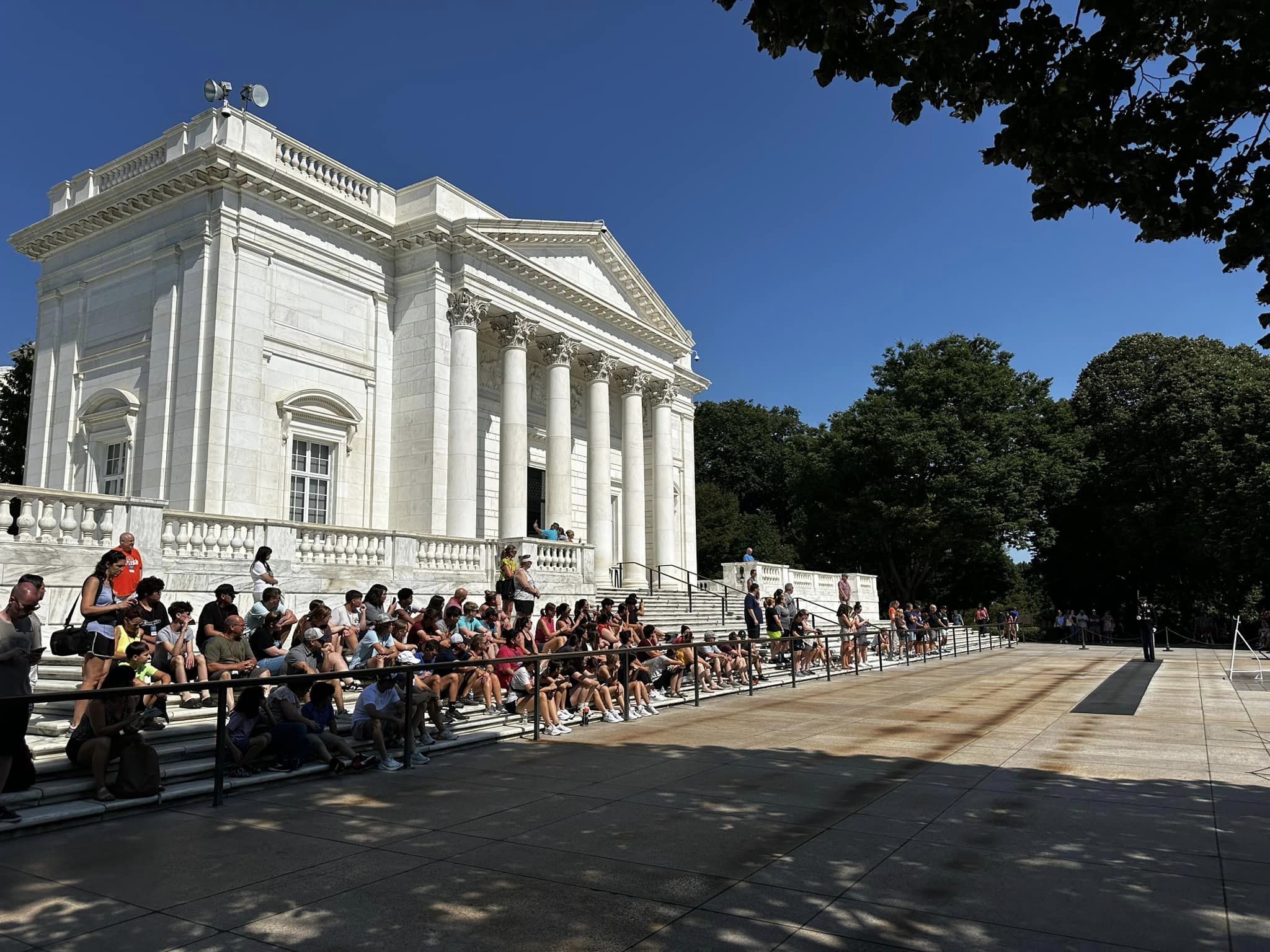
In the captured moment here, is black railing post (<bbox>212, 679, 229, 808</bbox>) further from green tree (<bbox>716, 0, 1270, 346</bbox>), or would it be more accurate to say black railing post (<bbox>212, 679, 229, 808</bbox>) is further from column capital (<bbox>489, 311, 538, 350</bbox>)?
column capital (<bbox>489, 311, 538, 350</bbox>)

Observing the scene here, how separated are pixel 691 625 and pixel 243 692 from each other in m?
18.9

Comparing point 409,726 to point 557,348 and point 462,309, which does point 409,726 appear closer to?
point 462,309

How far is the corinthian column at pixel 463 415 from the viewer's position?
25.8m

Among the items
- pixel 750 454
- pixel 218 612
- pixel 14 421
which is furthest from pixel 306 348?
pixel 750 454

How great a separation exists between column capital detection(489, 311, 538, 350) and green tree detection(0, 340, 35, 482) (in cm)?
1945

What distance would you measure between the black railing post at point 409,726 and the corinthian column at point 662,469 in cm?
2648

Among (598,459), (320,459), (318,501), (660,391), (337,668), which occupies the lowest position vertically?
(337,668)

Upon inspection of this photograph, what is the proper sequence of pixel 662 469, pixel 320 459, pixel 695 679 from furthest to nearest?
pixel 662 469 < pixel 320 459 < pixel 695 679

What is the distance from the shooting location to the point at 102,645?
9812mm

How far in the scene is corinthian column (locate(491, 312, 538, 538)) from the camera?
28.5 meters

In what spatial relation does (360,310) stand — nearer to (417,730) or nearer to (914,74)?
(417,730)

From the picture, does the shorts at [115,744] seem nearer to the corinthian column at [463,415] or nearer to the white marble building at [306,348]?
the white marble building at [306,348]

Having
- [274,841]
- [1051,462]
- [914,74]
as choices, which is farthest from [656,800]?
[1051,462]

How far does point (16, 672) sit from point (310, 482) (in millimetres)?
18287
